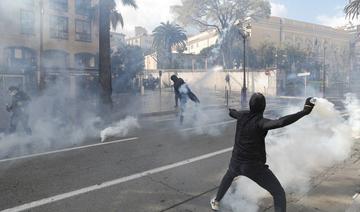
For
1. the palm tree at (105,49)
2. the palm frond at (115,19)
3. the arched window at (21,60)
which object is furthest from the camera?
the palm frond at (115,19)

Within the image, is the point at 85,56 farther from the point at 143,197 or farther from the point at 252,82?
the point at 143,197

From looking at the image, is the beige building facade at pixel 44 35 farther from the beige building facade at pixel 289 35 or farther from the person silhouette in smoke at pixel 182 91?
the beige building facade at pixel 289 35

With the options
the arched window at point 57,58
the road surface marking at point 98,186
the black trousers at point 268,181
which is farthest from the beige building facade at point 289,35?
the black trousers at point 268,181

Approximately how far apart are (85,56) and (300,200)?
1128 inches

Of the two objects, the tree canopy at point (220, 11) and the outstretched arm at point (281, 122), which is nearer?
the outstretched arm at point (281, 122)

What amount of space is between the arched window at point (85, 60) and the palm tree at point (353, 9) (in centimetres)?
2288

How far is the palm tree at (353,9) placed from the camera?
8766mm

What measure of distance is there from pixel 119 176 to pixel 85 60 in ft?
88.0

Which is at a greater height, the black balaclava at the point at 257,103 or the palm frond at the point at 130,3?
the palm frond at the point at 130,3

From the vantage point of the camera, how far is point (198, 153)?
6.74m

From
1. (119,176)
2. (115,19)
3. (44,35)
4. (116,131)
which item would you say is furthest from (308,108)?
(115,19)

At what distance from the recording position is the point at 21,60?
61.1 ft

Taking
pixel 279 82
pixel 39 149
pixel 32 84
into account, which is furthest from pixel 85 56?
pixel 39 149

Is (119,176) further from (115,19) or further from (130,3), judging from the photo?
(115,19)
